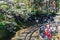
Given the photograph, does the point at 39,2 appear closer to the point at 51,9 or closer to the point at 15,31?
the point at 51,9

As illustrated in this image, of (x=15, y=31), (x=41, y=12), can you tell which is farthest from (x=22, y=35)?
(x=41, y=12)

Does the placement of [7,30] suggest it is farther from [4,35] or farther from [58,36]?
[58,36]

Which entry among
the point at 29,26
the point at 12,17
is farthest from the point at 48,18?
the point at 12,17

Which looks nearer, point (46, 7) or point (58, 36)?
point (58, 36)

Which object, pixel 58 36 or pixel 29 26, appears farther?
pixel 29 26

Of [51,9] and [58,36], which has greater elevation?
[51,9]

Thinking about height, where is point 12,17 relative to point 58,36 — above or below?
above
